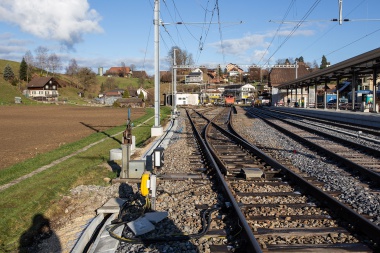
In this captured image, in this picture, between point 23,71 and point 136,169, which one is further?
point 23,71

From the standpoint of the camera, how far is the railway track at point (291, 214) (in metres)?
5.34

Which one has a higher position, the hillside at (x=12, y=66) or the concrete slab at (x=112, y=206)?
the hillside at (x=12, y=66)

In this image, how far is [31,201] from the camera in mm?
8320

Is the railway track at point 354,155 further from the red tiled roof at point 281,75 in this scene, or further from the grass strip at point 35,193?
the red tiled roof at point 281,75

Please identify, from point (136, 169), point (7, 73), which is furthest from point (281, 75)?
point (7, 73)

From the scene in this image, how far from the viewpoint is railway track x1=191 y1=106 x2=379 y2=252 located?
5336mm

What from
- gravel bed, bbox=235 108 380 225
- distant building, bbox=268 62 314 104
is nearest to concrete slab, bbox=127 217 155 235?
gravel bed, bbox=235 108 380 225

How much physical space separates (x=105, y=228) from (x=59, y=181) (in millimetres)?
4604

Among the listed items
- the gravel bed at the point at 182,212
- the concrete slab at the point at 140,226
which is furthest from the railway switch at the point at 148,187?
the concrete slab at the point at 140,226

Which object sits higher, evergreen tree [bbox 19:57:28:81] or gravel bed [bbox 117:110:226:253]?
evergreen tree [bbox 19:57:28:81]

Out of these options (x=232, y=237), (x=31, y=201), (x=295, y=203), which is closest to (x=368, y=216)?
(x=295, y=203)

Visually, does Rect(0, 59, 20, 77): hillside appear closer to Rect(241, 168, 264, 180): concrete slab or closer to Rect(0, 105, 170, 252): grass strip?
Rect(0, 105, 170, 252): grass strip

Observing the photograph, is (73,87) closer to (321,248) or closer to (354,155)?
(354,155)

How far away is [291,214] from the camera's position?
21.5ft
